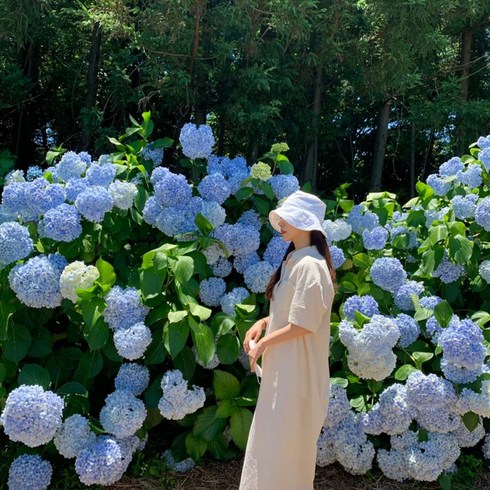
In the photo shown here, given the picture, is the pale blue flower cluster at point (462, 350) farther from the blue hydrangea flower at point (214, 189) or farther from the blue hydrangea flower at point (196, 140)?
the blue hydrangea flower at point (196, 140)

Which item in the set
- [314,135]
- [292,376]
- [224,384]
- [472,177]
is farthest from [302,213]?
[314,135]

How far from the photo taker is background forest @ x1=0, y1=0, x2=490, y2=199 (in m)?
4.83

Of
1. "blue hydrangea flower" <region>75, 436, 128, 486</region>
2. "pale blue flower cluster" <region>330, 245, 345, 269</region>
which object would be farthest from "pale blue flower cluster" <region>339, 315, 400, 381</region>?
"blue hydrangea flower" <region>75, 436, 128, 486</region>

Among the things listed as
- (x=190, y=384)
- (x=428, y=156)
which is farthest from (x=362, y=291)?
(x=428, y=156)

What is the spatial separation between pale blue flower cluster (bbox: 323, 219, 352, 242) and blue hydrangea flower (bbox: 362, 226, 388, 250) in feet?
0.31

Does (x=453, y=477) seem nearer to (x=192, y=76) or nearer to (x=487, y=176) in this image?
(x=487, y=176)

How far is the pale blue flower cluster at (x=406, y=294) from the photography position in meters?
2.76

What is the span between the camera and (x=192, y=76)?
500 centimetres

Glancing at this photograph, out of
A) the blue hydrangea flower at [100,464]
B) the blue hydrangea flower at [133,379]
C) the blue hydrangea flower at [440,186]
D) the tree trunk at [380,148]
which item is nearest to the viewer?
the blue hydrangea flower at [100,464]

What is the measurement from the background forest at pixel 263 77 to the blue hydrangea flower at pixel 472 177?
7.16 feet

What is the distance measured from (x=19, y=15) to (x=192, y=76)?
1.44m

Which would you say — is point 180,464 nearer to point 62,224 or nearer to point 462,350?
point 62,224

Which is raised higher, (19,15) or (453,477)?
(19,15)

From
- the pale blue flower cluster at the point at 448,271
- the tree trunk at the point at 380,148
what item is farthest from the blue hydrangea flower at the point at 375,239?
the tree trunk at the point at 380,148
